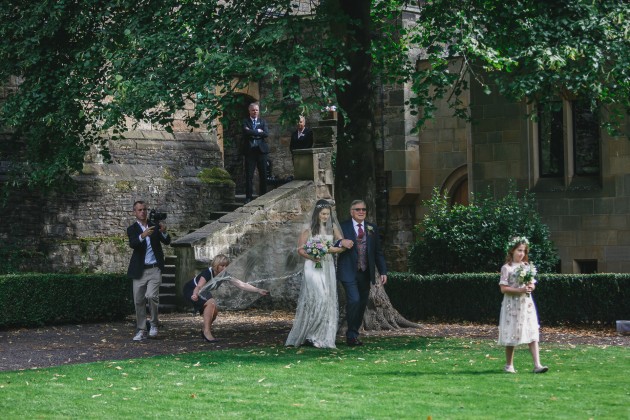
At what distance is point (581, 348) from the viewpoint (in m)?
15.4

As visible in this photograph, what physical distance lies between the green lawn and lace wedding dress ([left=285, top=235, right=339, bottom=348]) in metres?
0.50

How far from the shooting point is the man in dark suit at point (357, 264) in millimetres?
15953

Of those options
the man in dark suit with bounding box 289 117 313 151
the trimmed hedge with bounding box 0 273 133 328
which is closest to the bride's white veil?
the trimmed hedge with bounding box 0 273 133 328

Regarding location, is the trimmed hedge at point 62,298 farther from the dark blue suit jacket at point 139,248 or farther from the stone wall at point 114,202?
the stone wall at point 114,202

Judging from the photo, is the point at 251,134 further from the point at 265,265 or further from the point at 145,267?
the point at 145,267

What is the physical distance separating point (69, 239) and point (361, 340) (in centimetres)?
976

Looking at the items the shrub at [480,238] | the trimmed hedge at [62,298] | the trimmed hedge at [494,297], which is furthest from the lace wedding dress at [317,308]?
the shrub at [480,238]

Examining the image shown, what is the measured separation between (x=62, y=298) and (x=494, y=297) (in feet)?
23.9

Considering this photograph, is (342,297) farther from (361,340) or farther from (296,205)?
(296,205)

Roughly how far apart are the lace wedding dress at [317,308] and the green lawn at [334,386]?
0.50 meters

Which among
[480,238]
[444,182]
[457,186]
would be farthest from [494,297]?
[457,186]

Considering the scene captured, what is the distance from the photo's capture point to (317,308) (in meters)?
15.9

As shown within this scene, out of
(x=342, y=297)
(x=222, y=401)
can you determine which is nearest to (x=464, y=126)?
(x=342, y=297)

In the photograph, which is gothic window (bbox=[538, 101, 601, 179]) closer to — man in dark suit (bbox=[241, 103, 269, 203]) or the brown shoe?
man in dark suit (bbox=[241, 103, 269, 203])
